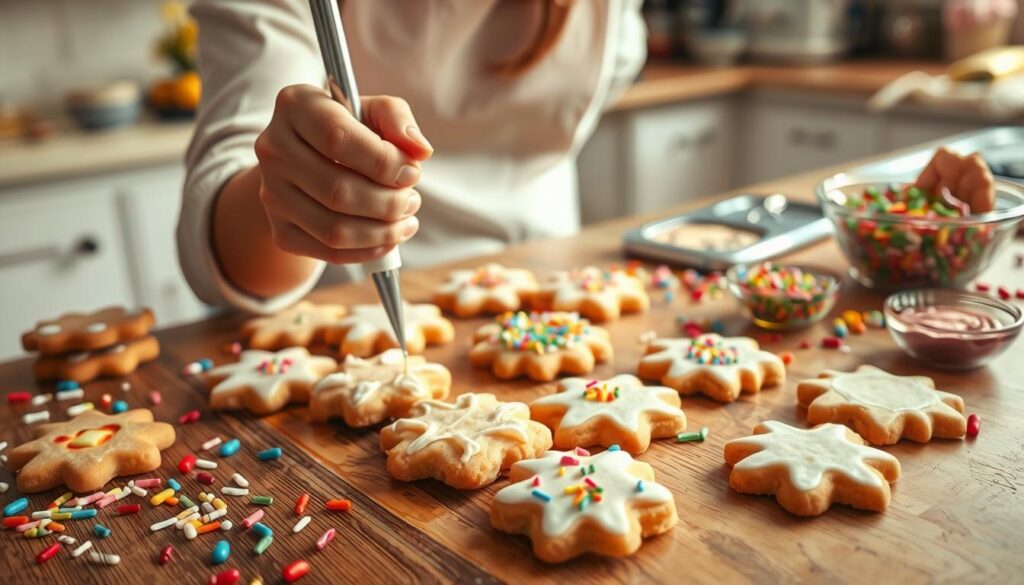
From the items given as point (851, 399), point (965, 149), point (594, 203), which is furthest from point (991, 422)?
point (594, 203)

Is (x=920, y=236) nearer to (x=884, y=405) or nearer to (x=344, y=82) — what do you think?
(x=884, y=405)

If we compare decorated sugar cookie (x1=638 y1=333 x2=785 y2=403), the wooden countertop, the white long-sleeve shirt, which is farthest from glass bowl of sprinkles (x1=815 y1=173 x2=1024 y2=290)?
the white long-sleeve shirt

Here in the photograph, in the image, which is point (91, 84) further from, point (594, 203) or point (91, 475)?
point (91, 475)

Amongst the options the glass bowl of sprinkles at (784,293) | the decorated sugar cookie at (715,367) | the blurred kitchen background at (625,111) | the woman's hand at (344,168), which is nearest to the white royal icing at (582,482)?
the decorated sugar cookie at (715,367)

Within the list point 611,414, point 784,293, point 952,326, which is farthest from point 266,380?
point 952,326

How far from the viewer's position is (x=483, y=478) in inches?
32.4

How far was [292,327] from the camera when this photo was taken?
119 centimetres

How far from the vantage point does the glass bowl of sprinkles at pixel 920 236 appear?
3.78 feet

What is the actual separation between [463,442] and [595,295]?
43cm

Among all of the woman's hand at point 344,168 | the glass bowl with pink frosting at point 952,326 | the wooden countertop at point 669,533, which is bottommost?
the wooden countertop at point 669,533

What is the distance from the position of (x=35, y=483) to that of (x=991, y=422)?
92 cm

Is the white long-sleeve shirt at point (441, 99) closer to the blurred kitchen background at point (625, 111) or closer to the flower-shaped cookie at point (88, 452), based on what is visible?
the flower-shaped cookie at point (88, 452)

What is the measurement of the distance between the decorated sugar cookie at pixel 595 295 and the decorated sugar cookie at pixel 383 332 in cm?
15

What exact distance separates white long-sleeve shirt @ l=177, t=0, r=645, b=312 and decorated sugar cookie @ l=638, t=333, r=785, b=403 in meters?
0.52
